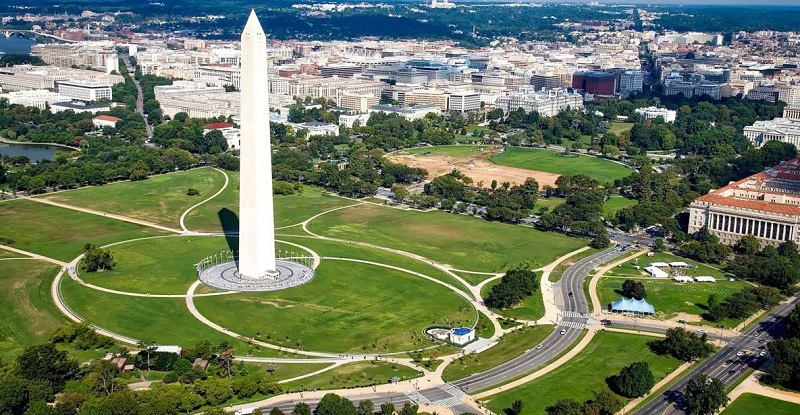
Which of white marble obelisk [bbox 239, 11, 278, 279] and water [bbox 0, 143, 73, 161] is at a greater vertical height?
white marble obelisk [bbox 239, 11, 278, 279]

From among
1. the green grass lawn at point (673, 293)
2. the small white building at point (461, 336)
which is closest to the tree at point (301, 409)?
the small white building at point (461, 336)

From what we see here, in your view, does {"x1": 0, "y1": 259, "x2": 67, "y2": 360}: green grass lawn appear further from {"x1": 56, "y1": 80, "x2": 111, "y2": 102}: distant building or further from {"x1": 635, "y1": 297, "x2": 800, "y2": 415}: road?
{"x1": 56, "y1": 80, "x2": 111, "y2": 102}: distant building

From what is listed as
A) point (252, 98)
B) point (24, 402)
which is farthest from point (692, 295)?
point (24, 402)

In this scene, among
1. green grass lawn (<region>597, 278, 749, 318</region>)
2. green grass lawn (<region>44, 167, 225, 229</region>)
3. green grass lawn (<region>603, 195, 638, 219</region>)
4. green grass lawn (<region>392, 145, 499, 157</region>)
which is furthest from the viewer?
green grass lawn (<region>392, 145, 499, 157</region>)

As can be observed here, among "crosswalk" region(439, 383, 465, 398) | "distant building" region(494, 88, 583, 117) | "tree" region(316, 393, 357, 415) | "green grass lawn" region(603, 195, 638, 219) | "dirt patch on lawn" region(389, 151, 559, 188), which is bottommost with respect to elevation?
"crosswalk" region(439, 383, 465, 398)

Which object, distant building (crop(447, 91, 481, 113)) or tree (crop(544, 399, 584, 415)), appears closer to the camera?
tree (crop(544, 399, 584, 415))

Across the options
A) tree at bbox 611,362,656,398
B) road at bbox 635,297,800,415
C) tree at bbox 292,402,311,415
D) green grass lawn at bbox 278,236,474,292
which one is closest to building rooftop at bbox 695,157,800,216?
road at bbox 635,297,800,415
